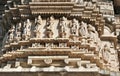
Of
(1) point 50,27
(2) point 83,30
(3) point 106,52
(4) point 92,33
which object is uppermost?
(1) point 50,27

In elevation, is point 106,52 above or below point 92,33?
below

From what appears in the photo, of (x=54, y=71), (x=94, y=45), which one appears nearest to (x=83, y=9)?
(x=94, y=45)

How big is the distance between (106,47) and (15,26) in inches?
111

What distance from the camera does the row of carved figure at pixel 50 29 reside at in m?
10.6

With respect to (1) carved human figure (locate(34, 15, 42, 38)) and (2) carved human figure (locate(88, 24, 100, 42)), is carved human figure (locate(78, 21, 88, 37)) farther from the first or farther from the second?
(1) carved human figure (locate(34, 15, 42, 38))

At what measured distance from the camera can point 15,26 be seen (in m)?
11.5

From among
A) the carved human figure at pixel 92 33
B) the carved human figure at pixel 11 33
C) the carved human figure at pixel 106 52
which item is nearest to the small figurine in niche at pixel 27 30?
the carved human figure at pixel 11 33

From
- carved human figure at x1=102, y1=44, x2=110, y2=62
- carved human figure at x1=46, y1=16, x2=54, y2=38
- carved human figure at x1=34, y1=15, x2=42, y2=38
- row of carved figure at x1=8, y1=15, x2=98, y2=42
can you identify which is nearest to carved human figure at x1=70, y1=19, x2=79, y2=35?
row of carved figure at x1=8, y1=15, x2=98, y2=42

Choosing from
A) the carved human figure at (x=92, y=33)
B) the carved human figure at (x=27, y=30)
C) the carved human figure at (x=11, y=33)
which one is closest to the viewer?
the carved human figure at (x=27, y=30)

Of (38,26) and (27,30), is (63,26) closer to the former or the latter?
(38,26)

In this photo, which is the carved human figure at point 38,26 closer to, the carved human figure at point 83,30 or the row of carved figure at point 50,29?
the row of carved figure at point 50,29

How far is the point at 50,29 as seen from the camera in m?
10.6

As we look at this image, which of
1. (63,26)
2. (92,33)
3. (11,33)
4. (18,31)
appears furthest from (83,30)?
(11,33)

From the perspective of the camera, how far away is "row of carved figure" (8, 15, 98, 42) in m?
10.6
